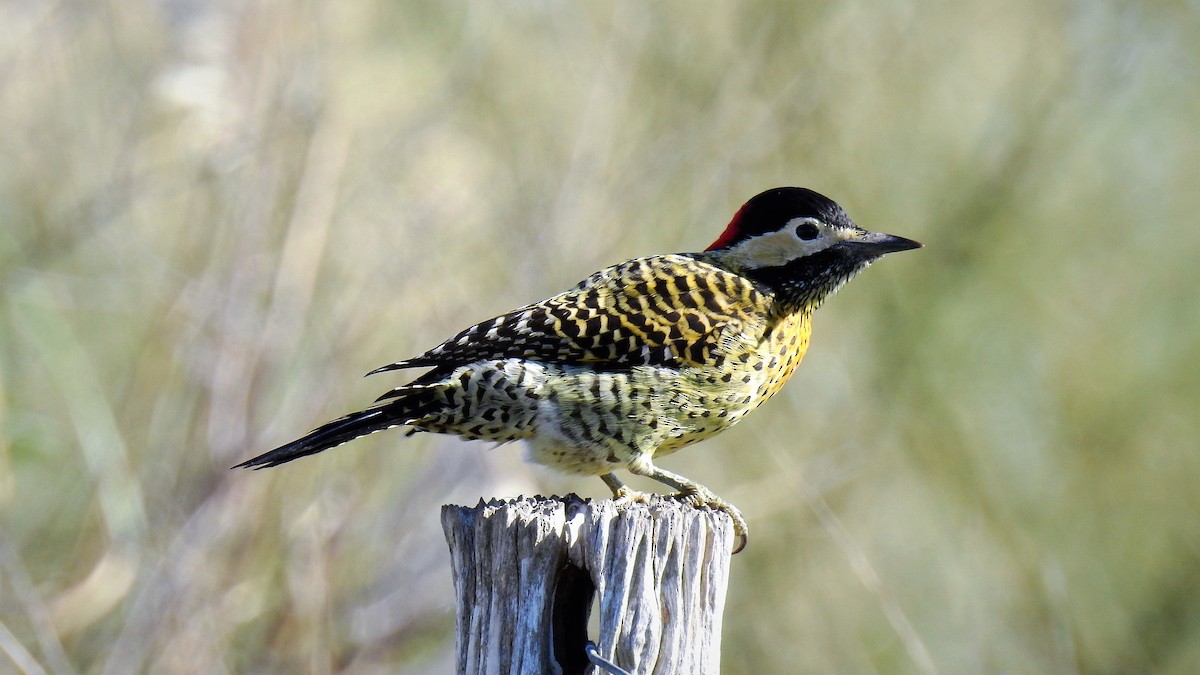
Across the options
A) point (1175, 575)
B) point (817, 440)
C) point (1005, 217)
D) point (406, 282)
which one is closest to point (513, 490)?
→ point (406, 282)

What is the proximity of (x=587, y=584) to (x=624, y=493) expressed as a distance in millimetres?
995

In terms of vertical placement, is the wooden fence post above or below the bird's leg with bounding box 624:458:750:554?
below

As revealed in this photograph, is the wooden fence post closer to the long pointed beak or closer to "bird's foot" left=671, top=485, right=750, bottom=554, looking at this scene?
"bird's foot" left=671, top=485, right=750, bottom=554

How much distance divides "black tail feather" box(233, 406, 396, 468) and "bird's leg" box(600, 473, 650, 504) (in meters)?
0.66

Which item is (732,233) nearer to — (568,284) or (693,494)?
(693,494)

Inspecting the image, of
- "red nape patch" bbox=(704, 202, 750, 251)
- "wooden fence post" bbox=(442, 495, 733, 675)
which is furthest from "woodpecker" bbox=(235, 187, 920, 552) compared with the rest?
"wooden fence post" bbox=(442, 495, 733, 675)

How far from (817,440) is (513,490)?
7.66 feet

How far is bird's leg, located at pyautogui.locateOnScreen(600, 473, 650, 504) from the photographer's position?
331cm

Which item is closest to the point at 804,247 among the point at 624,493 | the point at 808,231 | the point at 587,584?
the point at 808,231

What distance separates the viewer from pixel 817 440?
664 cm

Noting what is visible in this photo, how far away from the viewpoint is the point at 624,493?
362 centimetres

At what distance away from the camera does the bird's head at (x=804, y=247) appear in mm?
3908

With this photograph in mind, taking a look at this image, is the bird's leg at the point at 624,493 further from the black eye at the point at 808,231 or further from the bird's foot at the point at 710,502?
the black eye at the point at 808,231

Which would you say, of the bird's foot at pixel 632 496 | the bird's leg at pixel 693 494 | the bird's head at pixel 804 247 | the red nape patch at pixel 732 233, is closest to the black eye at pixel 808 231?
the bird's head at pixel 804 247
